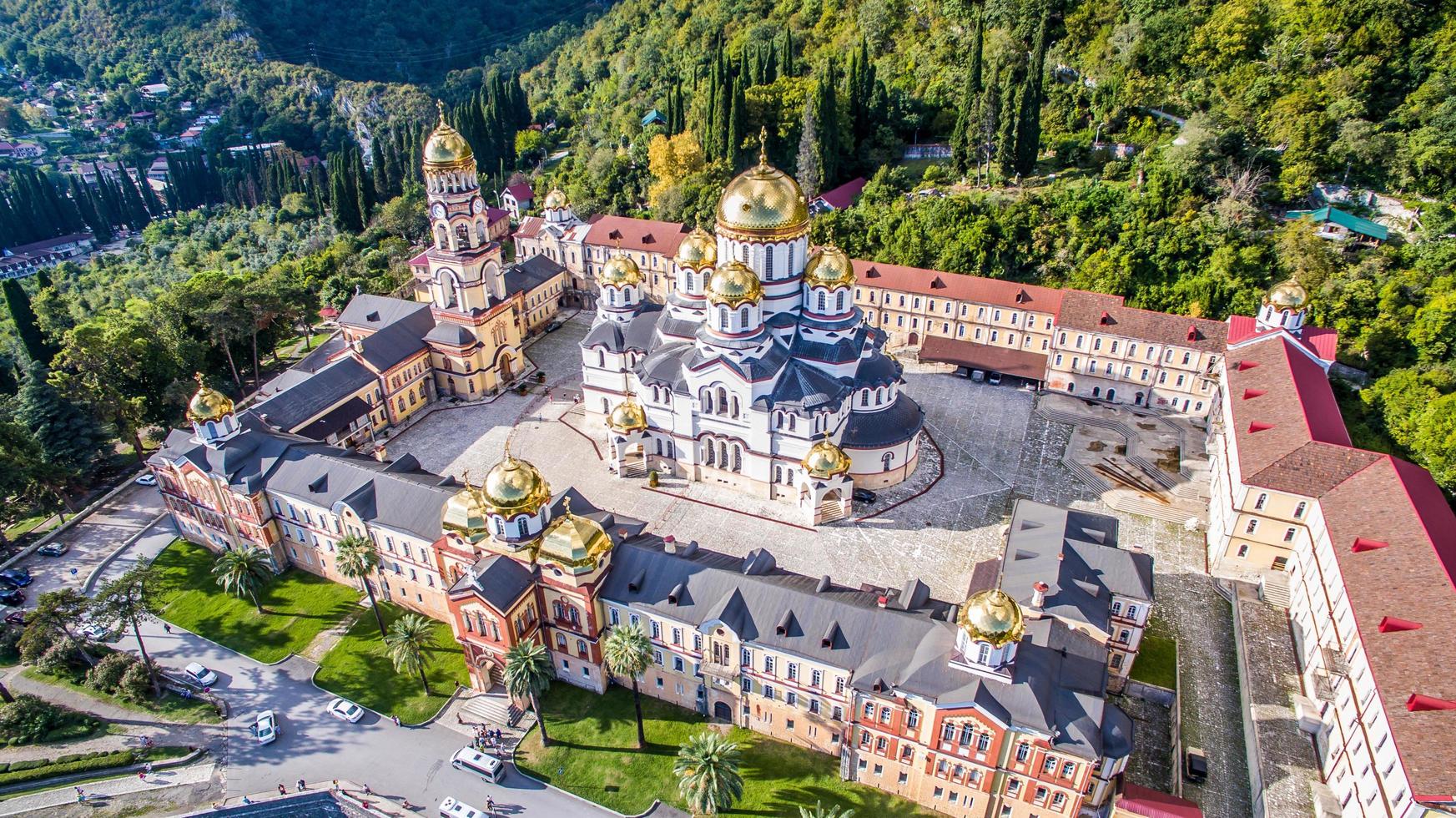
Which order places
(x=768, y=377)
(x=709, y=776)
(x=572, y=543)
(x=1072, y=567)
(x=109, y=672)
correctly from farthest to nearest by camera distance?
(x=768, y=377) → (x=109, y=672) → (x=1072, y=567) → (x=572, y=543) → (x=709, y=776)

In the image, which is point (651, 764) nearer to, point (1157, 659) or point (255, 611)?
point (255, 611)

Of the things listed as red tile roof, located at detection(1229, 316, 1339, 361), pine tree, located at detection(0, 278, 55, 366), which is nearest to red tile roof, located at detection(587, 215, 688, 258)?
red tile roof, located at detection(1229, 316, 1339, 361)

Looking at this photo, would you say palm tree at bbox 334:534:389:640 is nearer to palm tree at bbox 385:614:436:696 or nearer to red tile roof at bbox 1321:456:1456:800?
palm tree at bbox 385:614:436:696

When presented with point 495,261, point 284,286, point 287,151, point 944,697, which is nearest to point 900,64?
point 495,261

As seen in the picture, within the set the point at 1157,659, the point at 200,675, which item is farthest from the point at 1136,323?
the point at 200,675

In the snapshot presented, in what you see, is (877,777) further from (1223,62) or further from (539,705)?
(1223,62)
